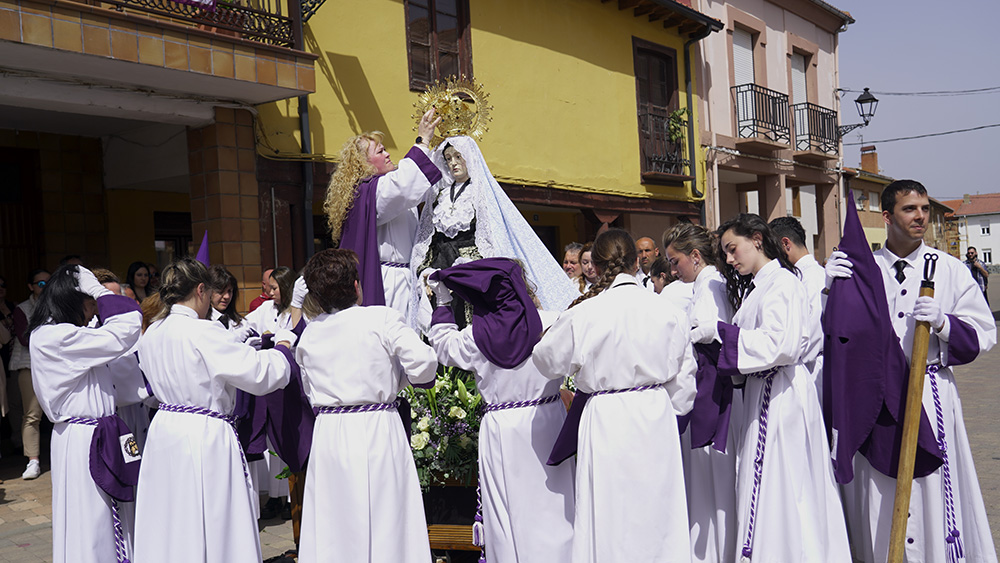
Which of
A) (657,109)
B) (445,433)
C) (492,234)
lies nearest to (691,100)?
(657,109)

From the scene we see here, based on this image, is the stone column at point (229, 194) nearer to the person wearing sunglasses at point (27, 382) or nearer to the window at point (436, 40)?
the person wearing sunglasses at point (27, 382)

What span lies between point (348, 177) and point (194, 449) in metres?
2.06

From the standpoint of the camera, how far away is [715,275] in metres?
4.45

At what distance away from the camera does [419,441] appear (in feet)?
14.3

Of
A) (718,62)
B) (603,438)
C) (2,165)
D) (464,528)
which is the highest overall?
(718,62)

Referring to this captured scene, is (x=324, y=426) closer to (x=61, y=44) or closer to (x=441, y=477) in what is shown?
(x=441, y=477)

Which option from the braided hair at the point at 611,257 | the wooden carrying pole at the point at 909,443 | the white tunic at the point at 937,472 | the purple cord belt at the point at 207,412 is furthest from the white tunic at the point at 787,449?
the purple cord belt at the point at 207,412

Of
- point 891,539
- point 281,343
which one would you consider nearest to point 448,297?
point 281,343

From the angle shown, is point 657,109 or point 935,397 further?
point 657,109

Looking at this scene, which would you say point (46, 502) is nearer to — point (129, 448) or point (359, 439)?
point (129, 448)

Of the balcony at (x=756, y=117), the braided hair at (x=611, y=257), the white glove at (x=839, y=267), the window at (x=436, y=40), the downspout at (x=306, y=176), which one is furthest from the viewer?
the balcony at (x=756, y=117)

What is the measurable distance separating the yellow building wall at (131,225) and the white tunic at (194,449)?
624 centimetres

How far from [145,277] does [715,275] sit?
5230 mm

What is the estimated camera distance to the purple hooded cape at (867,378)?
12.4 feet
